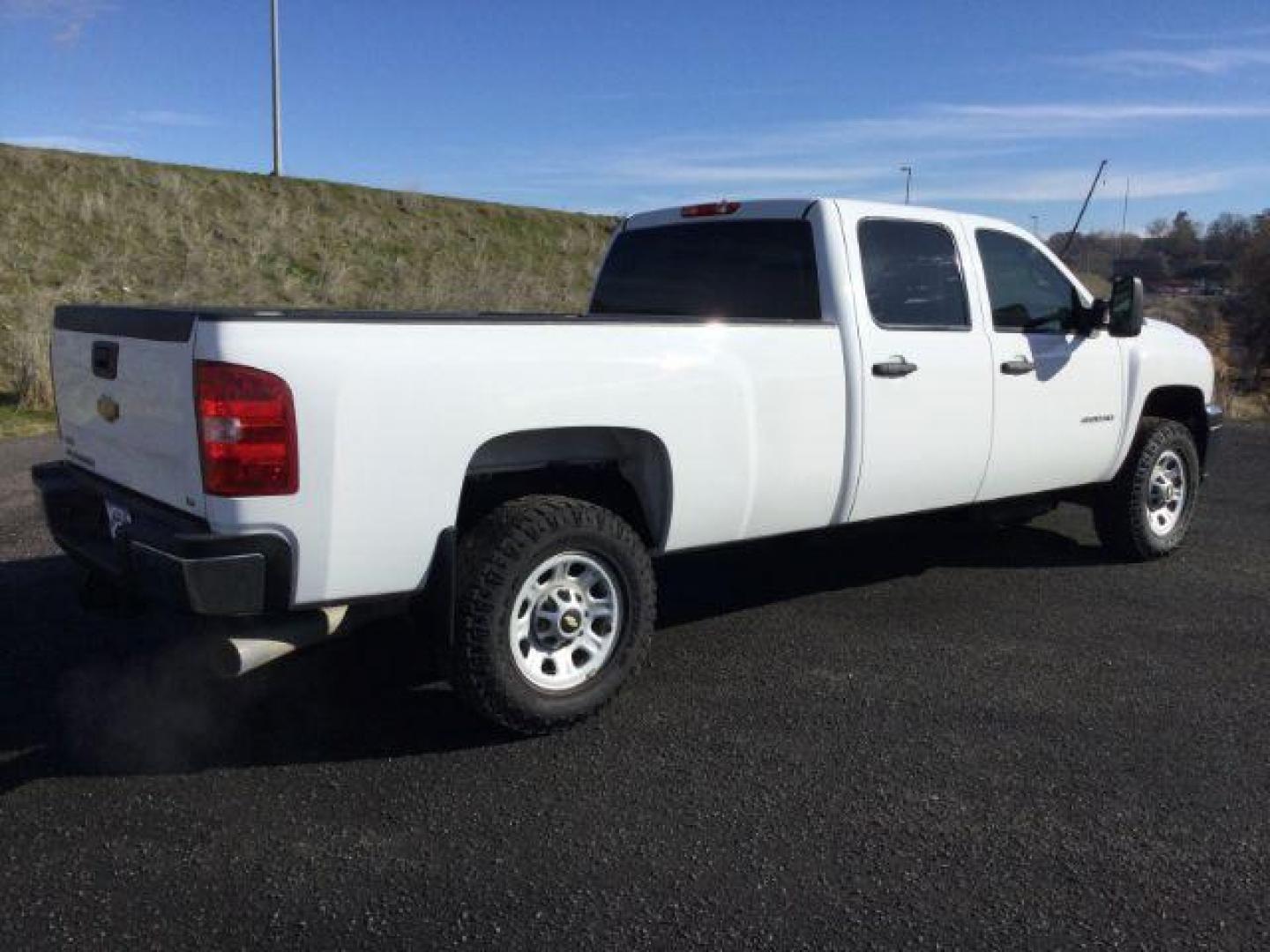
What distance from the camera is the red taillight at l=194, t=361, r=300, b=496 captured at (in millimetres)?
3377

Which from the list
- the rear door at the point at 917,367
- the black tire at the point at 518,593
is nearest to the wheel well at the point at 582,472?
the black tire at the point at 518,593

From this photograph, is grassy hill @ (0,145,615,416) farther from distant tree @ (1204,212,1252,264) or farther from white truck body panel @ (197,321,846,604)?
distant tree @ (1204,212,1252,264)

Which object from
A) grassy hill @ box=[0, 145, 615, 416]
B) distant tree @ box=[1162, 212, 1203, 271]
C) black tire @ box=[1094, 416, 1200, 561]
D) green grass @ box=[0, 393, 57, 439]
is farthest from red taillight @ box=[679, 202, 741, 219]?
distant tree @ box=[1162, 212, 1203, 271]

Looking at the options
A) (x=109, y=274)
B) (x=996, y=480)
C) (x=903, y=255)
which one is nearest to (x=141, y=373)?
(x=903, y=255)

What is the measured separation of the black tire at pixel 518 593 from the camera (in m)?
3.93

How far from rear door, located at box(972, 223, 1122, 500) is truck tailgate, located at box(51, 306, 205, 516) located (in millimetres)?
3699

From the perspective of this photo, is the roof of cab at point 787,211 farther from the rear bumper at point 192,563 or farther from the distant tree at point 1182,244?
the distant tree at point 1182,244

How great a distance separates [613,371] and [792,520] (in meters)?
1.14

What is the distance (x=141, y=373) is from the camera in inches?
149

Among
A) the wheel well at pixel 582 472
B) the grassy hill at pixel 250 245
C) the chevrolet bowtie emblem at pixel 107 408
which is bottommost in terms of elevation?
the wheel well at pixel 582 472

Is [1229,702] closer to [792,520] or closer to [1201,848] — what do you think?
[1201,848]

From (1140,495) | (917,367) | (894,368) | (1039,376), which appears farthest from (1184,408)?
(894,368)

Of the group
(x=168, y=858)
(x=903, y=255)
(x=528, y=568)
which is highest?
(x=903, y=255)

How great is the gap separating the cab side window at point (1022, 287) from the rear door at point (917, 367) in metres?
0.25
